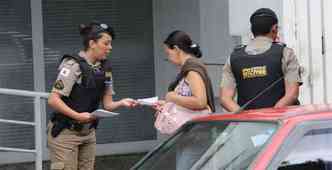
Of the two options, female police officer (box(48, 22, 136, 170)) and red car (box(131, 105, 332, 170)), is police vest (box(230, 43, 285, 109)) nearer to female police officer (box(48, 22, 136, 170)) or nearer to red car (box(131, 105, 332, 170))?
female police officer (box(48, 22, 136, 170))

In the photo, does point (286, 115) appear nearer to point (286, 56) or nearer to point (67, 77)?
point (286, 56)

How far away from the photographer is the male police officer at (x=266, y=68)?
6.07 metres

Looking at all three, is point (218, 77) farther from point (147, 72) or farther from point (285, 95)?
point (285, 95)

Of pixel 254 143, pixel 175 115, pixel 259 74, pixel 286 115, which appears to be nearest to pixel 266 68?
pixel 259 74

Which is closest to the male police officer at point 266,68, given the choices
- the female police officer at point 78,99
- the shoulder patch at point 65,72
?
the female police officer at point 78,99

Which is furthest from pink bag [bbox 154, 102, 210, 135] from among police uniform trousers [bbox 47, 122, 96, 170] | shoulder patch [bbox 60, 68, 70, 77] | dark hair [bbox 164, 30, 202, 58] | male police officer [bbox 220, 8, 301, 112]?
shoulder patch [bbox 60, 68, 70, 77]

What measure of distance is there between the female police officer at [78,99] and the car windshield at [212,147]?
4.22 ft

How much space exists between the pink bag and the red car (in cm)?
97

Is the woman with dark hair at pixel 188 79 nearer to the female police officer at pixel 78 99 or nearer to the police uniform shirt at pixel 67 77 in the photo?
the female police officer at pixel 78 99

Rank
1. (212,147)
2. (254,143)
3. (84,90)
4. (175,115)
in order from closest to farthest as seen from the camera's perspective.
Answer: (254,143) → (212,147) → (175,115) → (84,90)

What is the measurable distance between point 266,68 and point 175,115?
2.56 ft

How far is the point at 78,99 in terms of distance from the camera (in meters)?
6.37

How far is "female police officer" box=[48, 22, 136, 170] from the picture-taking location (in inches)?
247

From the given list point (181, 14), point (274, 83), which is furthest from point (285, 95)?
point (181, 14)
